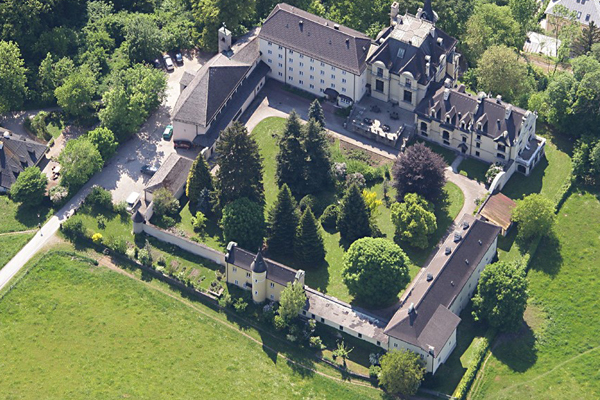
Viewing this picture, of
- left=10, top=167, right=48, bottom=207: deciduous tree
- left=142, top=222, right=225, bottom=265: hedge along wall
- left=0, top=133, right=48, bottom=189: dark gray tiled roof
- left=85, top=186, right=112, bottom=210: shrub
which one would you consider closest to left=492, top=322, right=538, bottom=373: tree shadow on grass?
left=142, top=222, right=225, bottom=265: hedge along wall

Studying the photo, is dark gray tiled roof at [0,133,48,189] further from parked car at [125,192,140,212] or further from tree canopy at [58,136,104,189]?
parked car at [125,192,140,212]

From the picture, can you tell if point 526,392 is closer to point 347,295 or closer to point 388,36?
point 347,295

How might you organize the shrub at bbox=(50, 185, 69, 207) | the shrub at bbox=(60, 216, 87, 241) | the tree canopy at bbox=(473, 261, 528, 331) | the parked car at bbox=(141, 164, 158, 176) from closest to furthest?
the tree canopy at bbox=(473, 261, 528, 331), the shrub at bbox=(60, 216, 87, 241), the shrub at bbox=(50, 185, 69, 207), the parked car at bbox=(141, 164, 158, 176)

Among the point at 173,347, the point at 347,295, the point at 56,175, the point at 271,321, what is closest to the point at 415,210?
the point at 347,295

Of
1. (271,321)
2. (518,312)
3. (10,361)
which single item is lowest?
(10,361)

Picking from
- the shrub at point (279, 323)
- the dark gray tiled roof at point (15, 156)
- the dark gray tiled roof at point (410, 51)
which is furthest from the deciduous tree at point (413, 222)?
the dark gray tiled roof at point (15, 156)

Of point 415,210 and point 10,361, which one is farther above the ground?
point 415,210

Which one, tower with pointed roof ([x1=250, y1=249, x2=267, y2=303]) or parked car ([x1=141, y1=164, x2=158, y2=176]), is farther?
parked car ([x1=141, y1=164, x2=158, y2=176])

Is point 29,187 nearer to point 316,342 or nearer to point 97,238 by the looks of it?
point 97,238
